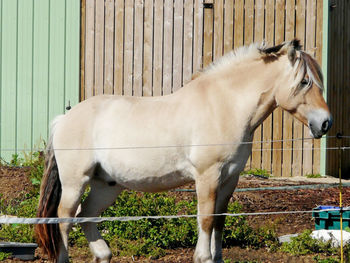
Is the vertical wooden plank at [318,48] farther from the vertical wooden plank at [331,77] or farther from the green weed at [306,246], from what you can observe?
the green weed at [306,246]

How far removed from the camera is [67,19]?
45.0ft

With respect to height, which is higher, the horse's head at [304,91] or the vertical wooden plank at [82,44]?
the vertical wooden plank at [82,44]

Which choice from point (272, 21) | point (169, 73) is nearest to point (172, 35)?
point (169, 73)

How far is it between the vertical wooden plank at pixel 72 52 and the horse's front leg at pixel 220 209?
710cm

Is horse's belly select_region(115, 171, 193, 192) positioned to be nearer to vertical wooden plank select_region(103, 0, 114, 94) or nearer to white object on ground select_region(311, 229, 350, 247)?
white object on ground select_region(311, 229, 350, 247)

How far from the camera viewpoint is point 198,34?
13.5 metres

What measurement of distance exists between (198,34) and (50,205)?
6700 millimetres

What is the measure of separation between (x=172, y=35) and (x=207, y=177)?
713cm

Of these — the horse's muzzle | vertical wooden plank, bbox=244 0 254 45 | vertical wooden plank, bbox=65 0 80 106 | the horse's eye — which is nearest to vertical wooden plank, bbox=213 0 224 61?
vertical wooden plank, bbox=244 0 254 45

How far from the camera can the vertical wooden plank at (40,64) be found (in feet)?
45.0

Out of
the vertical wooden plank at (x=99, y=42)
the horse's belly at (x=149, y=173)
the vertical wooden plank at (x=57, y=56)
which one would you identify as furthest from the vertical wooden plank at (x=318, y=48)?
the horse's belly at (x=149, y=173)

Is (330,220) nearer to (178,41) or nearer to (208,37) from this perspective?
(208,37)

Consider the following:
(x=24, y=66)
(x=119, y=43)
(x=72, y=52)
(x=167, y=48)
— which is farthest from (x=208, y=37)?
(x=24, y=66)

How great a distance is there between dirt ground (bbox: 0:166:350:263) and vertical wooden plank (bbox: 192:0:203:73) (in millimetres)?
2526
